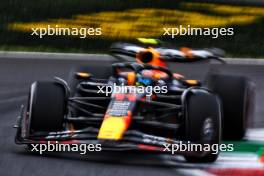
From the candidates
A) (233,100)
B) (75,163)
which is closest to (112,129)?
(75,163)

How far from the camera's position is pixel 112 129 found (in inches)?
338

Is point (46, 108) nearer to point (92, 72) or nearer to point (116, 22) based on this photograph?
point (92, 72)

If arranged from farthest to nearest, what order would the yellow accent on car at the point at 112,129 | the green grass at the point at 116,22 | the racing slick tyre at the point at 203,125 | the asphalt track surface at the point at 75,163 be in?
the green grass at the point at 116,22 < the racing slick tyre at the point at 203,125 < the yellow accent on car at the point at 112,129 < the asphalt track surface at the point at 75,163

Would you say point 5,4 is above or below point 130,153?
above

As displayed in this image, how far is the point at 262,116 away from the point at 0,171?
5725 millimetres

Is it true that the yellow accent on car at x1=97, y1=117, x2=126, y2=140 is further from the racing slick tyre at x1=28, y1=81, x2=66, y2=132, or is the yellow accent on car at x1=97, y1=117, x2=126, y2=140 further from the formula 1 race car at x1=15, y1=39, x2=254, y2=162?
the racing slick tyre at x1=28, y1=81, x2=66, y2=132

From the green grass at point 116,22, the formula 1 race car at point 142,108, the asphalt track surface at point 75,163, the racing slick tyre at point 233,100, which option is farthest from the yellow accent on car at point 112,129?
the green grass at point 116,22

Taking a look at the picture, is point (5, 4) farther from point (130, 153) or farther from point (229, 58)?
point (130, 153)

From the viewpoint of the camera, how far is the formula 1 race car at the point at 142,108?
8641 mm

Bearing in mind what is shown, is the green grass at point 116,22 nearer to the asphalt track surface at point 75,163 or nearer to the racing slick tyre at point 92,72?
the asphalt track surface at point 75,163

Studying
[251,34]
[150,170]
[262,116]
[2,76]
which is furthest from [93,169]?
[251,34]

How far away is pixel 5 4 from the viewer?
24.1 metres

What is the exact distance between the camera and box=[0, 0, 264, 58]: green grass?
22281 millimetres

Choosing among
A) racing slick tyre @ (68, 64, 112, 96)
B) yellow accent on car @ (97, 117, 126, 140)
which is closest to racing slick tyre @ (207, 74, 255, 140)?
racing slick tyre @ (68, 64, 112, 96)
